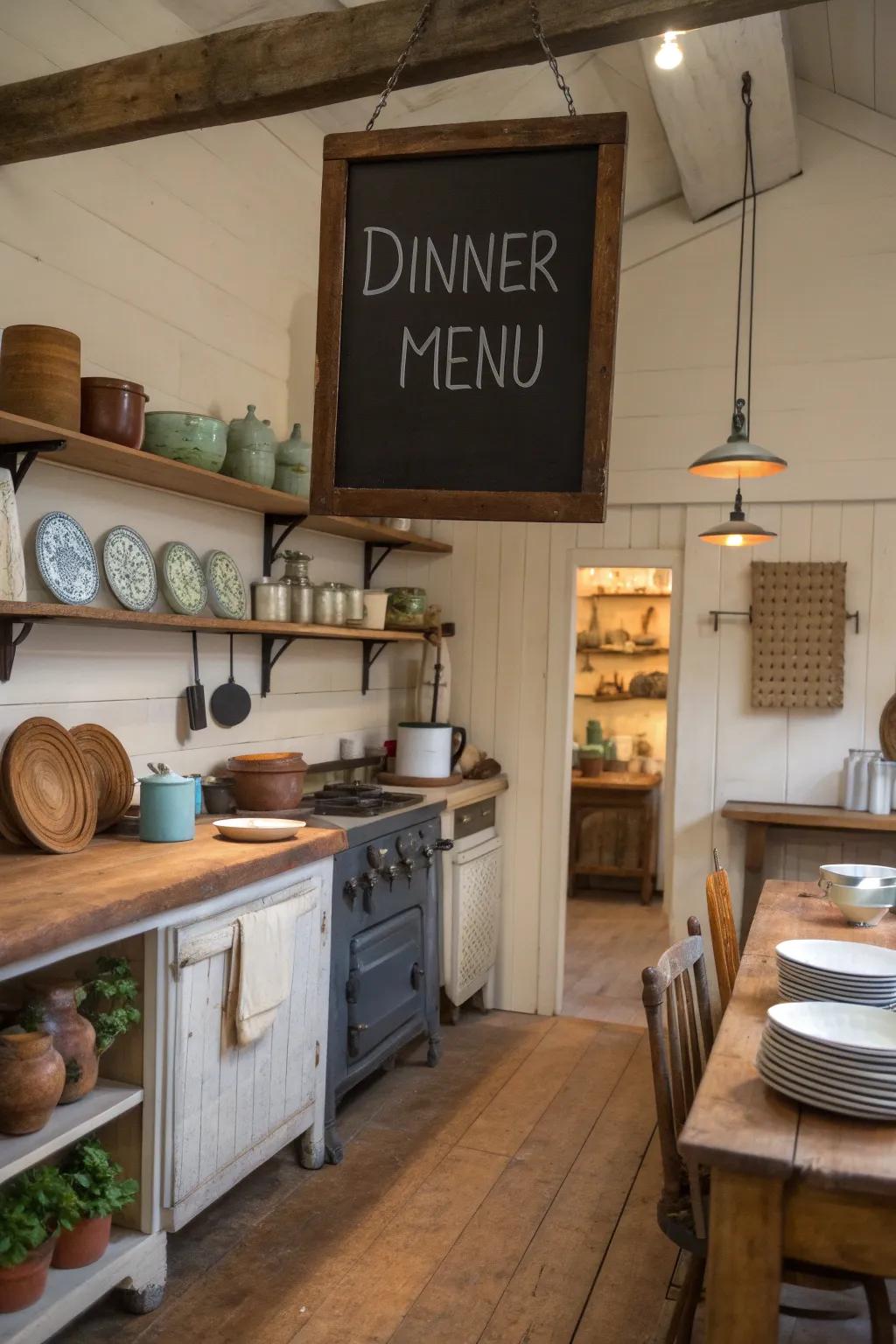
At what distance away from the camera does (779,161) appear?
4.28m

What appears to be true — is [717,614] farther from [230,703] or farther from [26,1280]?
[26,1280]

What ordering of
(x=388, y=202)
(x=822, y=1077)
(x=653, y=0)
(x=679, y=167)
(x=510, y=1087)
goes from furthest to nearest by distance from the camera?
(x=679, y=167) < (x=510, y=1087) < (x=388, y=202) < (x=653, y=0) < (x=822, y=1077)

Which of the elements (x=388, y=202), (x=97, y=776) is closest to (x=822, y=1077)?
(x=388, y=202)

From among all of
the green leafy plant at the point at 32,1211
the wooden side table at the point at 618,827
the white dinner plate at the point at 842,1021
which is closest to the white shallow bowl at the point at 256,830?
the green leafy plant at the point at 32,1211

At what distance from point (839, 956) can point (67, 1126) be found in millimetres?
1541

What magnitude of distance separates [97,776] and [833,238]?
344 cm

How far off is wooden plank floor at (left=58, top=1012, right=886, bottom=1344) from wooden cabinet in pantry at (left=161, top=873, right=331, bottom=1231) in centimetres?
17

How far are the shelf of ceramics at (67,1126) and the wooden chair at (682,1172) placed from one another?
1101 millimetres

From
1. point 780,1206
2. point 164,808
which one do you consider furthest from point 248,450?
point 780,1206

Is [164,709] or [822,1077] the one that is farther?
[164,709]

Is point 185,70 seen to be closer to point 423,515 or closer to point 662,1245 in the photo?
point 423,515

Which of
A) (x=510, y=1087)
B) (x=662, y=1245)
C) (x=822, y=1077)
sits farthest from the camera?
(x=510, y=1087)

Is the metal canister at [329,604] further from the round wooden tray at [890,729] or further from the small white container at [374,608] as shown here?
the round wooden tray at [890,729]

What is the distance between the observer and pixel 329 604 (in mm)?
3836
